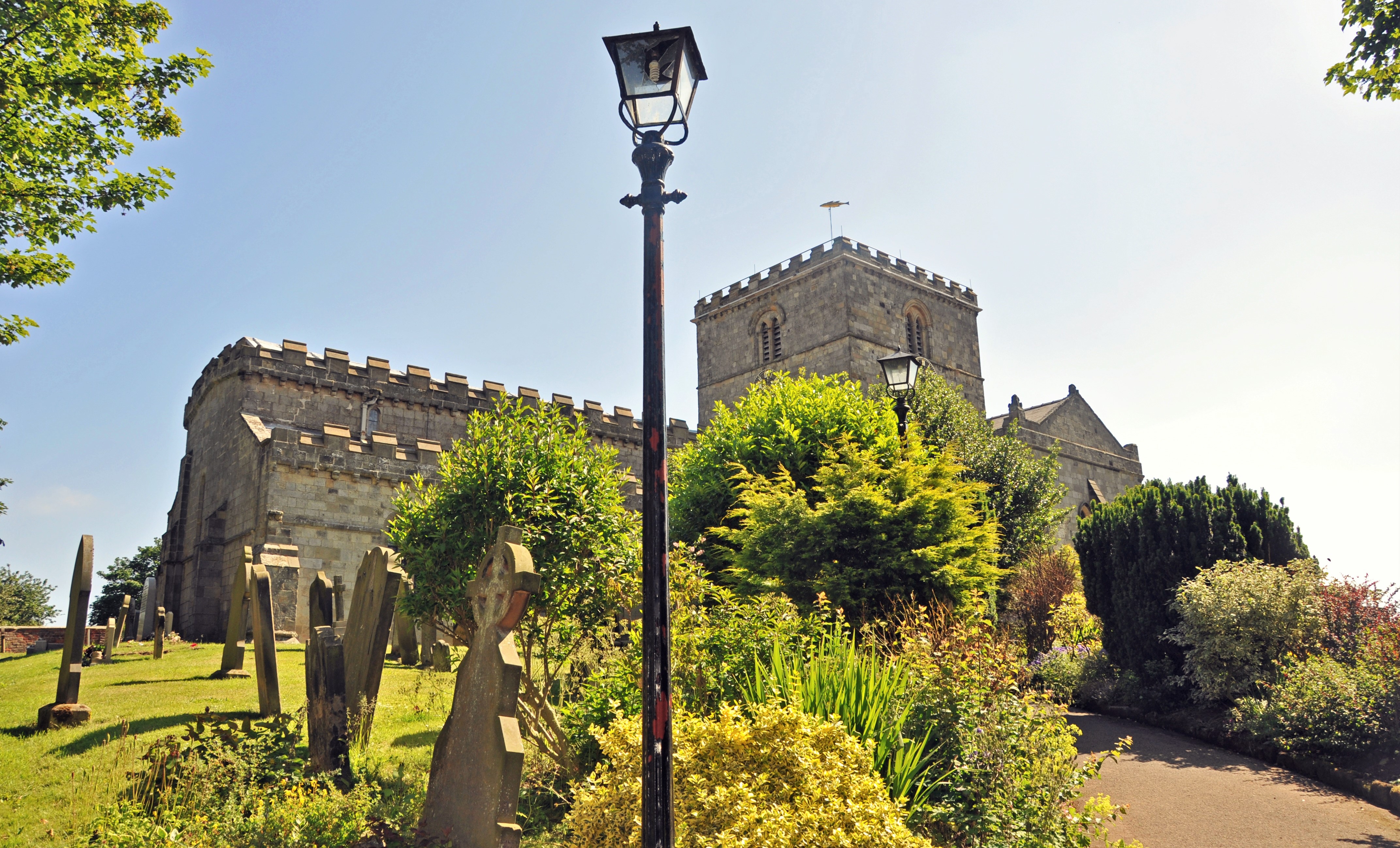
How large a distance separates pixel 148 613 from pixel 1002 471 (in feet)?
68.3

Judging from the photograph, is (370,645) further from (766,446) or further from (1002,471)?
(1002,471)

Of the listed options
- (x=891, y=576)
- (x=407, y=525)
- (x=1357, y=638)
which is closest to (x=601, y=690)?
(x=407, y=525)

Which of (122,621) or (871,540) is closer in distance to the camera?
(871,540)

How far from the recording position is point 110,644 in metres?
14.7

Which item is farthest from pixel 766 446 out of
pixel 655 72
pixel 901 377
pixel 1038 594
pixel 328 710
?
pixel 655 72

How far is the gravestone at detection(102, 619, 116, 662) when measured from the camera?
14188mm

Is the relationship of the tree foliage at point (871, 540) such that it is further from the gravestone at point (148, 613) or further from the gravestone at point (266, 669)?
the gravestone at point (148, 613)

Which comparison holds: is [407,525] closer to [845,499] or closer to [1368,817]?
[845,499]

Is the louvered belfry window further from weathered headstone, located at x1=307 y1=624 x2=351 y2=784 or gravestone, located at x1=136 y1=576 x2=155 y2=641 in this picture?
weathered headstone, located at x1=307 y1=624 x2=351 y2=784

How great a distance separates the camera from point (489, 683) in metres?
5.26

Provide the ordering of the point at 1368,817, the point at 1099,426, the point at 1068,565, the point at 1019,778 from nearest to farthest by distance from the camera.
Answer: the point at 1019,778 < the point at 1368,817 < the point at 1068,565 < the point at 1099,426

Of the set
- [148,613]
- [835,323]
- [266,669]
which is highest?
[835,323]

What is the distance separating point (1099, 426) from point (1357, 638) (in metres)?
33.4

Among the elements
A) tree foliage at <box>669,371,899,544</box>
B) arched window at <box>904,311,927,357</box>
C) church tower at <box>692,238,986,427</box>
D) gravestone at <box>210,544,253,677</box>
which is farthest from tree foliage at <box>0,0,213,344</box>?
arched window at <box>904,311,927,357</box>
